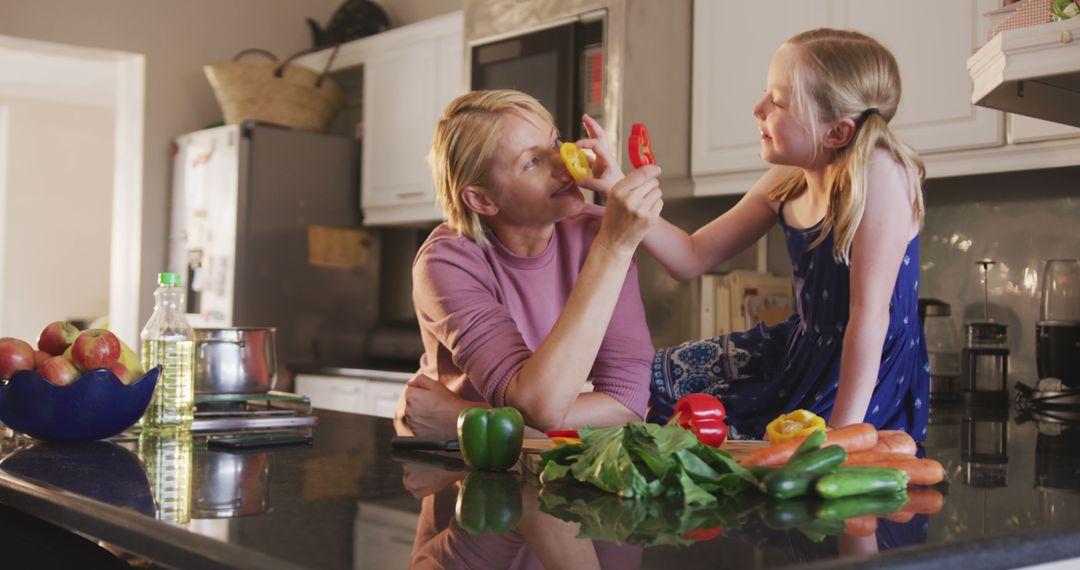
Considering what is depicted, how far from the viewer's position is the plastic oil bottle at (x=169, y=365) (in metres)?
1.51

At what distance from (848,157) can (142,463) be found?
1064 millimetres

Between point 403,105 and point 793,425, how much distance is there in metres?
3.38

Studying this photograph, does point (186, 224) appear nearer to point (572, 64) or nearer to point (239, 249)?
point (239, 249)

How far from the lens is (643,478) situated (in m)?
0.93

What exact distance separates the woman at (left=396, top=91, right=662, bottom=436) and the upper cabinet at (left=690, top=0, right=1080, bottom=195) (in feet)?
4.33

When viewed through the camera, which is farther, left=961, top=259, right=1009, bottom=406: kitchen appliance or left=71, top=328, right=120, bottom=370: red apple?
left=961, top=259, right=1009, bottom=406: kitchen appliance

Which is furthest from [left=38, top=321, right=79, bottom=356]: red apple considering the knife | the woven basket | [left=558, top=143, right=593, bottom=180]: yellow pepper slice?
the woven basket

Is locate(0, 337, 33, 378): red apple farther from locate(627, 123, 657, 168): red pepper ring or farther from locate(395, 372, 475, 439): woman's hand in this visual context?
locate(627, 123, 657, 168): red pepper ring

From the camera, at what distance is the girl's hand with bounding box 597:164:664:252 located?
1.36 metres

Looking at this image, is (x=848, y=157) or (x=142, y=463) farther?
(x=848, y=157)

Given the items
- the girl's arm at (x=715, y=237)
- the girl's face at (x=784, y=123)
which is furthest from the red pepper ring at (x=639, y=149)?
the girl's arm at (x=715, y=237)

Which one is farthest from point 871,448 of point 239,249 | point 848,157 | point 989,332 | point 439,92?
point 239,249

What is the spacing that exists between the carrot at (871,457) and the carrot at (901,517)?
128mm

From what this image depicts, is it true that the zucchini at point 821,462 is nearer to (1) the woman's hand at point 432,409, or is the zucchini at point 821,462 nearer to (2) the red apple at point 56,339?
(1) the woman's hand at point 432,409
